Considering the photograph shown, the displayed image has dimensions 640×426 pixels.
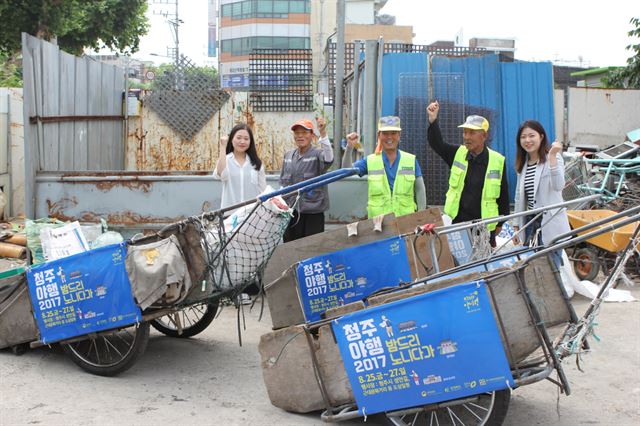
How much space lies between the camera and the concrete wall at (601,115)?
1503cm

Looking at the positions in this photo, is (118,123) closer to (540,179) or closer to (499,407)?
(540,179)

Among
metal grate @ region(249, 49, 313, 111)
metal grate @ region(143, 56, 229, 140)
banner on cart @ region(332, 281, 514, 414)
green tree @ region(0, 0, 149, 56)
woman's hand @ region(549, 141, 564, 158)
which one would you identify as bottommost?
banner on cart @ region(332, 281, 514, 414)

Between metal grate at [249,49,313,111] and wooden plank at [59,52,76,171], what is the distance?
4100 mm

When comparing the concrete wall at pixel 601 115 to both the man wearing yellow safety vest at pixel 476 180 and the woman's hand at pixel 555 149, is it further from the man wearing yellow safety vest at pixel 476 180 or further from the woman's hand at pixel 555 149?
the woman's hand at pixel 555 149

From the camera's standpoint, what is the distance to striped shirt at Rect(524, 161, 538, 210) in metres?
6.19

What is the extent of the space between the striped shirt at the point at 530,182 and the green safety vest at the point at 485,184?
339 mm

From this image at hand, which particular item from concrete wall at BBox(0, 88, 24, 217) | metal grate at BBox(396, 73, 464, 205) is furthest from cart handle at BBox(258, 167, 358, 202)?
concrete wall at BBox(0, 88, 24, 217)

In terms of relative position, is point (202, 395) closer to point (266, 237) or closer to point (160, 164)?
point (266, 237)

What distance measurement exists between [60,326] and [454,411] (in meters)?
2.98

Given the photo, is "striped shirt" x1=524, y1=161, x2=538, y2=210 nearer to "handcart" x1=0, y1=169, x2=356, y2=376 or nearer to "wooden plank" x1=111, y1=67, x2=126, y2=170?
"handcart" x1=0, y1=169, x2=356, y2=376

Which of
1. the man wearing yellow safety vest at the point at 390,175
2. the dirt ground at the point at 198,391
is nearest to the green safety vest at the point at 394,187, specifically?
the man wearing yellow safety vest at the point at 390,175

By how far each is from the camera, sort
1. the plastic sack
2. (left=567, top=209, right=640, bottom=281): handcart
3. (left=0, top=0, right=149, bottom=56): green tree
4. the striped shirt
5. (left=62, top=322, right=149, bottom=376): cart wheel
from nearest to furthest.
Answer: (left=62, top=322, right=149, bottom=376): cart wheel, the striped shirt, the plastic sack, (left=567, top=209, right=640, bottom=281): handcart, (left=0, top=0, right=149, bottom=56): green tree

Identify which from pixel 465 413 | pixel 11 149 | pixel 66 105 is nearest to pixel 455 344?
pixel 465 413

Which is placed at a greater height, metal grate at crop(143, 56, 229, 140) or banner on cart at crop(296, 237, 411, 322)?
metal grate at crop(143, 56, 229, 140)
